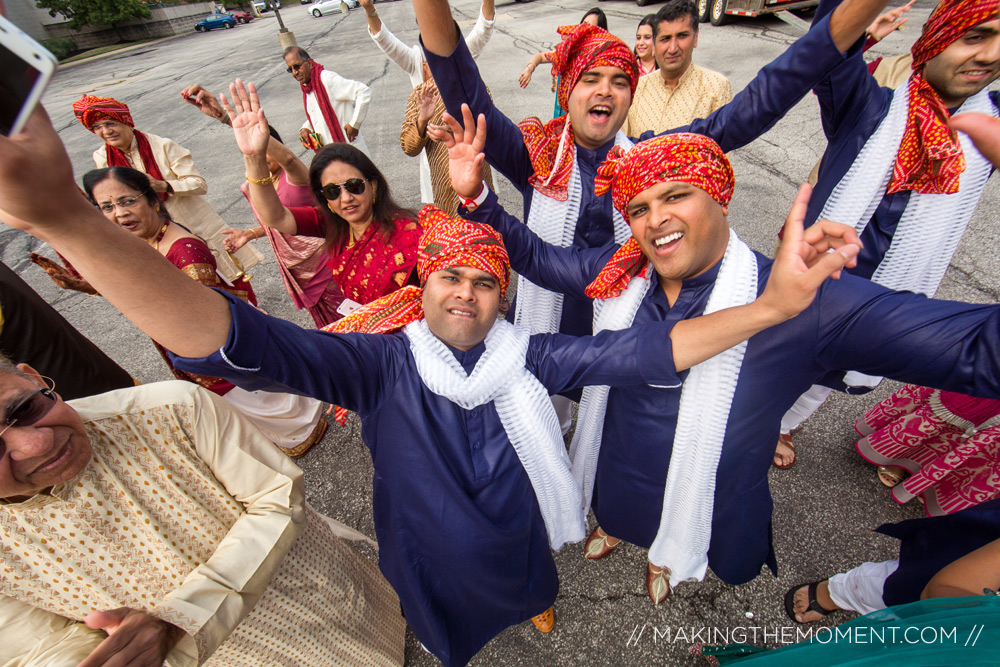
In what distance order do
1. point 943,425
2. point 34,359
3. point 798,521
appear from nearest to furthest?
point 34,359 → point 943,425 → point 798,521

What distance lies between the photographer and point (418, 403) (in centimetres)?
140

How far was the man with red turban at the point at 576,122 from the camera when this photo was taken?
1.81 meters

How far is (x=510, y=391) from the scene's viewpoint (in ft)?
4.68

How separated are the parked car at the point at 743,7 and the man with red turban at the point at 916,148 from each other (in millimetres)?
9974

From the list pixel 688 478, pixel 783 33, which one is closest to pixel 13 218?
pixel 688 478

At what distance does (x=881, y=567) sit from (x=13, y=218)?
8.59 ft

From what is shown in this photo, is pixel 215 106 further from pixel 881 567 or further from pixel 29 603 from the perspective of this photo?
pixel 881 567

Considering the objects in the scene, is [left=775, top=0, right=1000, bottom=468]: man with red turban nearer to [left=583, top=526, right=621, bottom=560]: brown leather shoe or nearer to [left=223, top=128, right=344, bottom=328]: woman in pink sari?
[left=583, top=526, right=621, bottom=560]: brown leather shoe

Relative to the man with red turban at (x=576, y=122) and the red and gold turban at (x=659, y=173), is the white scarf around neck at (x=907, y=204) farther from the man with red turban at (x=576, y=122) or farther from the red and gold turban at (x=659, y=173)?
the red and gold turban at (x=659, y=173)

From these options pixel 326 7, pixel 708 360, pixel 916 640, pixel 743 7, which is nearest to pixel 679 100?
pixel 708 360

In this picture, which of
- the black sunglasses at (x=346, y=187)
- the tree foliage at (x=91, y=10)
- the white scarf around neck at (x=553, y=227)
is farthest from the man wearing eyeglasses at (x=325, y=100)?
the tree foliage at (x=91, y=10)

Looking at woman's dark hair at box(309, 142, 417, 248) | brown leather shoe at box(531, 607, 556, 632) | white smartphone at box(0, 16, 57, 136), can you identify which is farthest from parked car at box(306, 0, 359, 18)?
brown leather shoe at box(531, 607, 556, 632)

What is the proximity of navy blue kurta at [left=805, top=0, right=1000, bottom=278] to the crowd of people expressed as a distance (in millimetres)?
11

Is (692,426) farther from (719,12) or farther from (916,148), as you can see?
(719,12)
